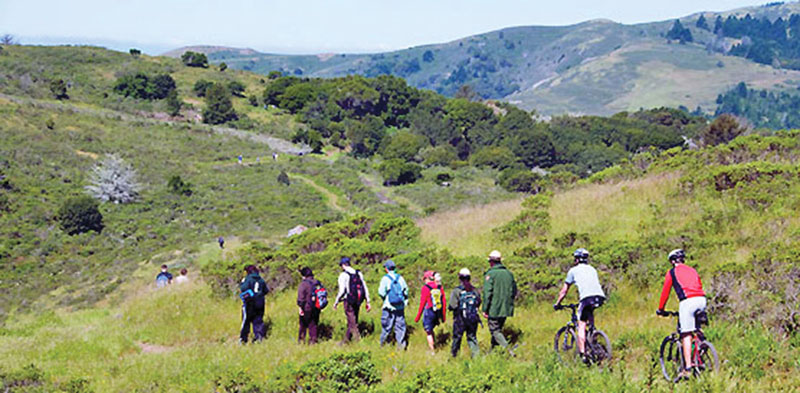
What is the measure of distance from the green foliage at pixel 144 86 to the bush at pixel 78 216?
155ft

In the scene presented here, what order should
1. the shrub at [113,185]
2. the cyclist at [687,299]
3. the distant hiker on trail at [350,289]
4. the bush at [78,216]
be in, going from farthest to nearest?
the shrub at [113,185] < the bush at [78,216] < the distant hiker on trail at [350,289] < the cyclist at [687,299]

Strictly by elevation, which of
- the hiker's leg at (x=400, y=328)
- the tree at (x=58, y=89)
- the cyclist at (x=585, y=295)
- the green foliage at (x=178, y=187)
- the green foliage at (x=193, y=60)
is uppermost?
the green foliage at (x=193, y=60)

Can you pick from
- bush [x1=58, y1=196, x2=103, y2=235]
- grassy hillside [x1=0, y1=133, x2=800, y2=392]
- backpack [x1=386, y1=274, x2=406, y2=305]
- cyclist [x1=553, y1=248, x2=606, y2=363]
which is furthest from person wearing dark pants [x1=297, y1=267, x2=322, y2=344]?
bush [x1=58, y1=196, x2=103, y2=235]

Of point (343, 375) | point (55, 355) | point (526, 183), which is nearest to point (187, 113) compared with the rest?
point (526, 183)

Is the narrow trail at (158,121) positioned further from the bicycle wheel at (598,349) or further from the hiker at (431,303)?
the bicycle wheel at (598,349)

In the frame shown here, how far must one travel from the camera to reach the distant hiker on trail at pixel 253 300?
9055 millimetres

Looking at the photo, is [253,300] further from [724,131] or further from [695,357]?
[724,131]

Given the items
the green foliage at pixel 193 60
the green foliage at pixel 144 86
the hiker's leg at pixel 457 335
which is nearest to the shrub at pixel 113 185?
the hiker's leg at pixel 457 335

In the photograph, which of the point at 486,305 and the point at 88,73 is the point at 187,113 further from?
the point at 486,305

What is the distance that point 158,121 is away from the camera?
66.4 meters

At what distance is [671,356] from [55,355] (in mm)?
10401

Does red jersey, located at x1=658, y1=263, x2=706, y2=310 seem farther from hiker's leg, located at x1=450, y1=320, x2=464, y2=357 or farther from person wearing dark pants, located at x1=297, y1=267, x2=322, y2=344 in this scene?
person wearing dark pants, located at x1=297, y1=267, x2=322, y2=344

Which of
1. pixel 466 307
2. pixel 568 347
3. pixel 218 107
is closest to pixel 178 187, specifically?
pixel 218 107

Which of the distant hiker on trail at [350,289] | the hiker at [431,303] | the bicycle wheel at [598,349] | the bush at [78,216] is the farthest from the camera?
the bush at [78,216]
